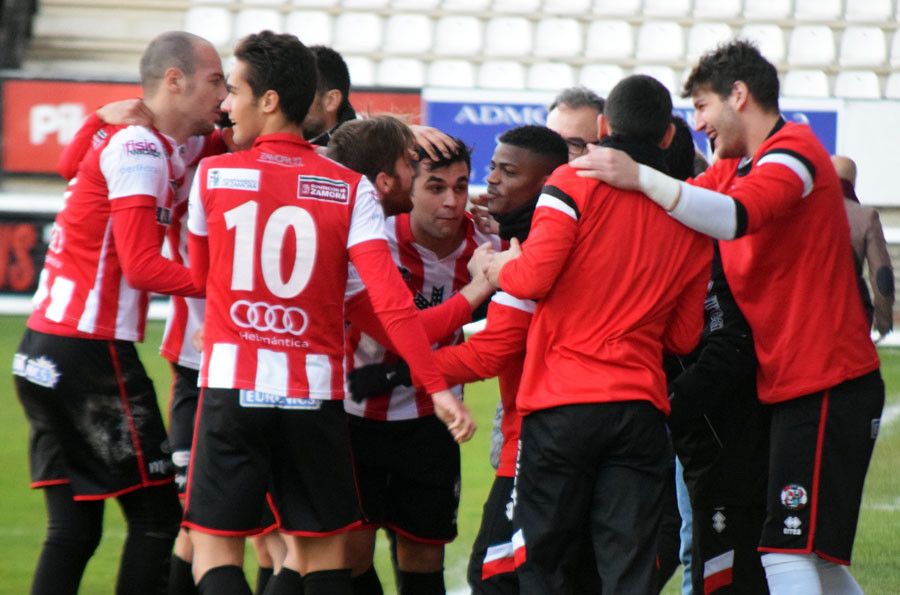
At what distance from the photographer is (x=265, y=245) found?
11.7ft

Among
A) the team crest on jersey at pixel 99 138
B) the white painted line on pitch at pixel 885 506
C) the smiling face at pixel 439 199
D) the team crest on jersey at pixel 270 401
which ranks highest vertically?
the team crest on jersey at pixel 99 138

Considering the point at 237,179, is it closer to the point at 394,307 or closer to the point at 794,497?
the point at 394,307

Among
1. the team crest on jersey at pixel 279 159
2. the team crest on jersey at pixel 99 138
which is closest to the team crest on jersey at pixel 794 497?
the team crest on jersey at pixel 279 159

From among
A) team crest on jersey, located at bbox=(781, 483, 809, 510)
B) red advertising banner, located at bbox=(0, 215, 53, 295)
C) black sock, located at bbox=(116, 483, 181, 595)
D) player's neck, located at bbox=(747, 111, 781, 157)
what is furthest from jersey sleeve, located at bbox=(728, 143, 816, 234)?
red advertising banner, located at bbox=(0, 215, 53, 295)

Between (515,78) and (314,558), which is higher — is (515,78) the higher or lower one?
the higher one

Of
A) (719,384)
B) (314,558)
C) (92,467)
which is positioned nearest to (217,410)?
(314,558)

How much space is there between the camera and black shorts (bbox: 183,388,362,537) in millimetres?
3566

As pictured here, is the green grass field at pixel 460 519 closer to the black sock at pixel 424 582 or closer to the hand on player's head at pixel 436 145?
the black sock at pixel 424 582

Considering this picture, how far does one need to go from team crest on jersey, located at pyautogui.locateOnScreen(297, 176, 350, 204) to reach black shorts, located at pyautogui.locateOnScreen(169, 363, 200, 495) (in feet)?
3.95

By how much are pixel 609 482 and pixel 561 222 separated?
0.71m

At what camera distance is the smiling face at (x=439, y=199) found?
14.1 ft

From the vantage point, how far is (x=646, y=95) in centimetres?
363

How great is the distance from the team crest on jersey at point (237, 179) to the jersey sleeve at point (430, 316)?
23.5 inches

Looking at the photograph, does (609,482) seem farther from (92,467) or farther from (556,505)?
(92,467)
